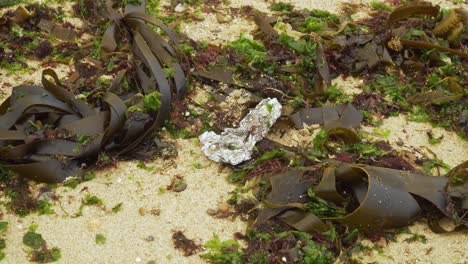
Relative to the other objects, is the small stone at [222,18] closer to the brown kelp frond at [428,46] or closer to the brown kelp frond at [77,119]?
the brown kelp frond at [77,119]

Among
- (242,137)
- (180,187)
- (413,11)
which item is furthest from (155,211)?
(413,11)

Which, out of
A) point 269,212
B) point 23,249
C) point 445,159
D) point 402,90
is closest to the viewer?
point 23,249

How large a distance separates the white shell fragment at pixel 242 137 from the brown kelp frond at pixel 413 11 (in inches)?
57.4

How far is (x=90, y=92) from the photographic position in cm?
331

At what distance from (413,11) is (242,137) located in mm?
1959

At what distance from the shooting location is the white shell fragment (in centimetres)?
299

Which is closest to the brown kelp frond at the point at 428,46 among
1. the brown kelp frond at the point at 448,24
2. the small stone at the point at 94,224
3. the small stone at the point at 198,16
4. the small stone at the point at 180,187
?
the brown kelp frond at the point at 448,24

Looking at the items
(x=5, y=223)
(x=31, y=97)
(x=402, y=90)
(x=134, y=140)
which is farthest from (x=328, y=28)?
(x=5, y=223)

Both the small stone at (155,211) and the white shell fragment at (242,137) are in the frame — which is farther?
the white shell fragment at (242,137)

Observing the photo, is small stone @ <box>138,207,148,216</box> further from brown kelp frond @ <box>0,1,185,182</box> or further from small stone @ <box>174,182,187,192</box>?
brown kelp frond @ <box>0,1,185,182</box>

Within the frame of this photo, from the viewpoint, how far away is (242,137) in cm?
309

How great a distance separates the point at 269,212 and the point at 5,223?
1317mm

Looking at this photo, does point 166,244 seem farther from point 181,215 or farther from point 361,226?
point 361,226

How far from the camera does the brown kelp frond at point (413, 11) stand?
13.4 feet
